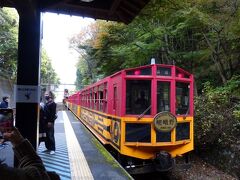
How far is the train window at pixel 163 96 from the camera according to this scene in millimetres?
9820

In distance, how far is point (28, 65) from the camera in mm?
5898

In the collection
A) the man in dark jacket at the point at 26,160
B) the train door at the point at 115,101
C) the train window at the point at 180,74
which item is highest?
the train window at the point at 180,74

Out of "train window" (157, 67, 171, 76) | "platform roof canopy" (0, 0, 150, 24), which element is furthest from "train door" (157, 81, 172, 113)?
"platform roof canopy" (0, 0, 150, 24)

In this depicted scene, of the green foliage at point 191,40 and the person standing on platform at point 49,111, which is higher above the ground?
the green foliage at point 191,40

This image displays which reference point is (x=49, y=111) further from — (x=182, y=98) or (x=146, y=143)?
(x=182, y=98)

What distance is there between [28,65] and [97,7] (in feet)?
5.77

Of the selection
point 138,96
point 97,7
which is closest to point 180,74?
point 138,96

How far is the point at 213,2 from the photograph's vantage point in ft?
46.5

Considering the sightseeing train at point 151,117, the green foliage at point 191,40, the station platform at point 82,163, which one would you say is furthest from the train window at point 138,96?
the green foliage at point 191,40

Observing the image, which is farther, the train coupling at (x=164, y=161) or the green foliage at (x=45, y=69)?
A: the green foliage at (x=45, y=69)

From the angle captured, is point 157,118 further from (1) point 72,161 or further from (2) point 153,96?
(1) point 72,161

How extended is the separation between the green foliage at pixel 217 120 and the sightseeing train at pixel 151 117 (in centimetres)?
207

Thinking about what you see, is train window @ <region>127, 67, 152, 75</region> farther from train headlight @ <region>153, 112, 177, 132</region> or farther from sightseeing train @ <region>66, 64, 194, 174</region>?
train headlight @ <region>153, 112, 177, 132</region>

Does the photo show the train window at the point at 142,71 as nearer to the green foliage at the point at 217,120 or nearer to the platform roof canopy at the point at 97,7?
the platform roof canopy at the point at 97,7
